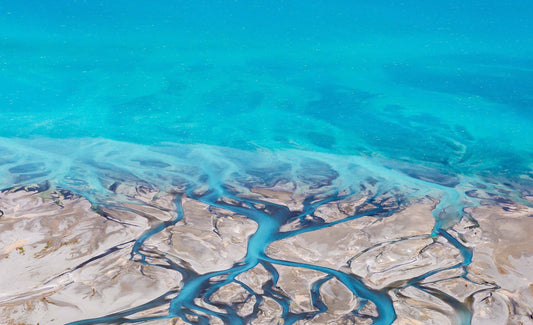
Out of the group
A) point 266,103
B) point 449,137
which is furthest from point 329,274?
point 266,103

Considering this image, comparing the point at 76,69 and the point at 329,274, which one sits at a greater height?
the point at 76,69

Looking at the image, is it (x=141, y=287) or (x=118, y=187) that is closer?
(x=141, y=287)

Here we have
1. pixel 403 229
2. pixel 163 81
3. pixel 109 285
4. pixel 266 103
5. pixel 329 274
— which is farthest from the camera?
pixel 163 81

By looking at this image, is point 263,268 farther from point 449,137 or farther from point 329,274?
point 449,137

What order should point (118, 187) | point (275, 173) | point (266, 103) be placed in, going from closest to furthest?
point (118, 187), point (275, 173), point (266, 103)

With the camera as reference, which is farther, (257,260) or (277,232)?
(277,232)

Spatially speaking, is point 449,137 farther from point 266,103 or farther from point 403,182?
point 266,103
